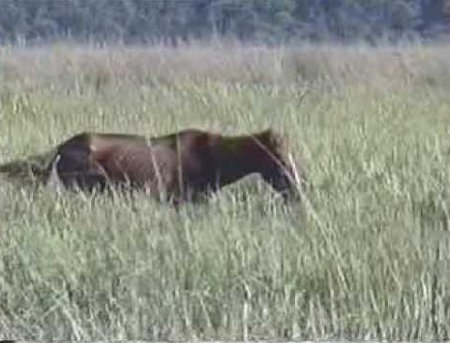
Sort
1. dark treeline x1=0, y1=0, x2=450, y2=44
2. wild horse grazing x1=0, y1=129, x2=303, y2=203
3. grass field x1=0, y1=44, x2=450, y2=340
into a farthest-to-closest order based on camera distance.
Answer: dark treeline x1=0, y1=0, x2=450, y2=44 < wild horse grazing x1=0, y1=129, x2=303, y2=203 < grass field x1=0, y1=44, x2=450, y2=340

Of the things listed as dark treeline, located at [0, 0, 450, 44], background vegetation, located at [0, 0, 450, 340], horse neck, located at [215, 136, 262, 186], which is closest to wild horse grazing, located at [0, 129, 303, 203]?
horse neck, located at [215, 136, 262, 186]

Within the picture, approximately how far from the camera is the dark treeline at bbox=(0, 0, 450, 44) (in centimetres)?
1489

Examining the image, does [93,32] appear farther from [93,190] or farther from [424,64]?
[93,190]

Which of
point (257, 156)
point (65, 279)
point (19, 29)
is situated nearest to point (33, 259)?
point (65, 279)

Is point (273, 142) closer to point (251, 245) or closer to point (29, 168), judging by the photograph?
point (29, 168)

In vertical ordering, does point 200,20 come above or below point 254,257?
below

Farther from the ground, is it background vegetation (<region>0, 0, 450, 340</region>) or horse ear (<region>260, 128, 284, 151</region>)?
horse ear (<region>260, 128, 284, 151</region>)

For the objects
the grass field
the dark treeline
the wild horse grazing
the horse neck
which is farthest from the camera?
the dark treeline

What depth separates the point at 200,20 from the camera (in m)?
15.5

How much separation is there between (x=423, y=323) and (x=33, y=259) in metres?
1.19

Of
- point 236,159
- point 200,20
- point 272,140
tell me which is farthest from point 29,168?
point 200,20

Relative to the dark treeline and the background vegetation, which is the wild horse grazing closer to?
the background vegetation

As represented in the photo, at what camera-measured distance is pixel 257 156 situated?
192 inches

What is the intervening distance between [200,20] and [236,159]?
10709mm
